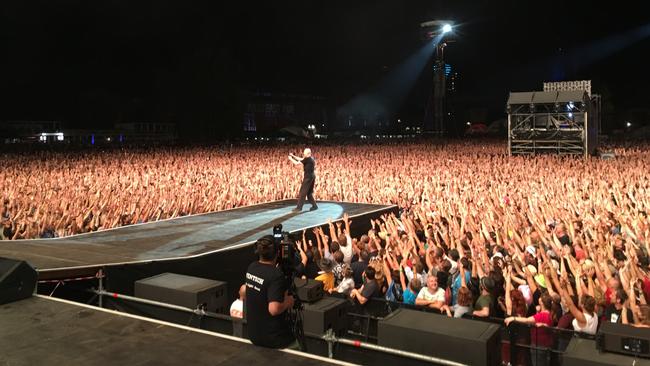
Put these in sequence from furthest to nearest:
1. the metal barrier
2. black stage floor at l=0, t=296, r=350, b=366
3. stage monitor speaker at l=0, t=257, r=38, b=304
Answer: stage monitor speaker at l=0, t=257, r=38, b=304
the metal barrier
black stage floor at l=0, t=296, r=350, b=366

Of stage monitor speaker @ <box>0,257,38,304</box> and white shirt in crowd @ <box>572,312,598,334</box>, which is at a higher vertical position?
stage monitor speaker @ <box>0,257,38,304</box>

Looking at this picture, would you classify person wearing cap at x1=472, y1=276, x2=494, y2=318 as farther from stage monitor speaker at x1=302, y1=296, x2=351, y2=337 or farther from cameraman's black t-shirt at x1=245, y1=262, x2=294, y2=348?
cameraman's black t-shirt at x1=245, y1=262, x2=294, y2=348

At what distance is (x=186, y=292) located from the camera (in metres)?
5.56

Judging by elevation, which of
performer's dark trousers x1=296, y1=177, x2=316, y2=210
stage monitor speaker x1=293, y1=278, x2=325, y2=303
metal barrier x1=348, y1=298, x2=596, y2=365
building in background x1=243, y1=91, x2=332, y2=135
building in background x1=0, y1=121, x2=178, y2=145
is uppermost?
building in background x1=243, y1=91, x2=332, y2=135

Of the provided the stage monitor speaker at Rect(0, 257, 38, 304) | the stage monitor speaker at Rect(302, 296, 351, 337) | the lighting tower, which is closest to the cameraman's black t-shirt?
the stage monitor speaker at Rect(302, 296, 351, 337)

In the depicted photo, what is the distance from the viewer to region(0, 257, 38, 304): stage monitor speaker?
5.42 meters

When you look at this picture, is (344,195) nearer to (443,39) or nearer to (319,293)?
(319,293)

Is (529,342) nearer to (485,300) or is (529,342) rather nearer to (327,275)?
(485,300)

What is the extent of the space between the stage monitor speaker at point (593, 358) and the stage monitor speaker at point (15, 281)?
489 centimetres

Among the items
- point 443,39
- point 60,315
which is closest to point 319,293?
point 60,315

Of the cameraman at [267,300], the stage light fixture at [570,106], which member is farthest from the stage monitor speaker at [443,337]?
the stage light fixture at [570,106]

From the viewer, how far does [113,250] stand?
8.05 metres

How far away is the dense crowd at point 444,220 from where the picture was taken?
5.46m

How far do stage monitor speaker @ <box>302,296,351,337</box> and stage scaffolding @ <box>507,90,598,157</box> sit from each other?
18.6 m
